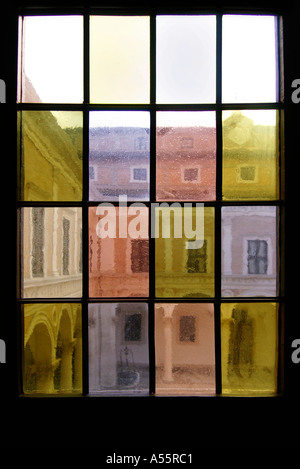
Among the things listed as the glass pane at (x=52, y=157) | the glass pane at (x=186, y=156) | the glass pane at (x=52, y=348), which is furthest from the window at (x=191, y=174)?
the glass pane at (x=52, y=348)

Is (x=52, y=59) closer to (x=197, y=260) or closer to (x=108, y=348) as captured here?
(x=197, y=260)

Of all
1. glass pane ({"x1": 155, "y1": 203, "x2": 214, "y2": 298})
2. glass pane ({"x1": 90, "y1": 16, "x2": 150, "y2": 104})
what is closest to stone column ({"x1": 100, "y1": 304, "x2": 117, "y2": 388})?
glass pane ({"x1": 155, "y1": 203, "x2": 214, "y2": 298})

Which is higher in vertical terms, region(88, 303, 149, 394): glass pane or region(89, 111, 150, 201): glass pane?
region(89, 111, 150, 201): glass pane

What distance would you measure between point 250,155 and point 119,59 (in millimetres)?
675

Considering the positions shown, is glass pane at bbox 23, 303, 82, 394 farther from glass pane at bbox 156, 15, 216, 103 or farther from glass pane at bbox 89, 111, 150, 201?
glass pane at bbox 156, 15, 216, 103

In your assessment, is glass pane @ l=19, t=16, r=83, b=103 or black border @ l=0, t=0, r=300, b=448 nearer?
black border @ l=0, t=0, r=300, b=448

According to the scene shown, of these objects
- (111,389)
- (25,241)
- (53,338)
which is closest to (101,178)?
(25,241)

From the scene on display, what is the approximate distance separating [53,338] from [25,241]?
416 mm

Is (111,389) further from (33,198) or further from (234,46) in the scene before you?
(234,46)

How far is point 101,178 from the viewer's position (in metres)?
1.48

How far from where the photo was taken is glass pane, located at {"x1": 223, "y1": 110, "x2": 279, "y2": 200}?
148cm

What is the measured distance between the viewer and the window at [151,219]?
1470mm
